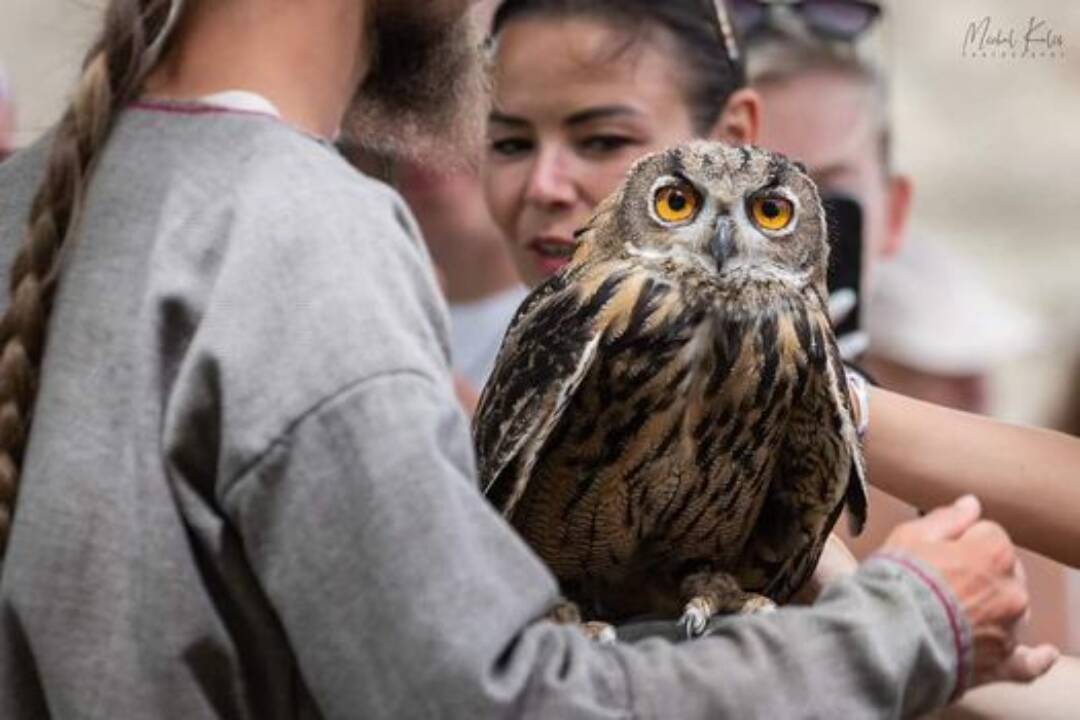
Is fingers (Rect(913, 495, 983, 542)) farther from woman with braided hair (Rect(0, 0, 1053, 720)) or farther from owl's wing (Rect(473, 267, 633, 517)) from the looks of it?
owl's wing (Rect(473, 267, 633, 517))

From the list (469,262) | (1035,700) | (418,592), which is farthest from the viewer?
(469,262)

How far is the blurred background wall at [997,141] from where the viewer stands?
1.36 meters

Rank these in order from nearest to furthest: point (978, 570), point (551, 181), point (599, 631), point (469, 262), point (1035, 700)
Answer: point (978, 570) → point (599, 631) → point (1035, 700) → point (551, 181) → point (469, 262)

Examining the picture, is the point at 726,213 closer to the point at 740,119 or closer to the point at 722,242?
Result: the point at 722,242

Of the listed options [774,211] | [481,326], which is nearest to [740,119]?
[481,326]

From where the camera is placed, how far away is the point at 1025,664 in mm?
835

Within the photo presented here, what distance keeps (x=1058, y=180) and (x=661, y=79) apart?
1.30 feet

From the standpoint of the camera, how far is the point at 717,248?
3.15 feet

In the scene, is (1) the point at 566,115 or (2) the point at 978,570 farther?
(1) the point at 566,115

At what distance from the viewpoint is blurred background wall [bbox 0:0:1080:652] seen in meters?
1.36

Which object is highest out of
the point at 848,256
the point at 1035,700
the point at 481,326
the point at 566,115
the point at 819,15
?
the point at 819,15

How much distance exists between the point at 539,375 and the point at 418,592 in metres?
0.30

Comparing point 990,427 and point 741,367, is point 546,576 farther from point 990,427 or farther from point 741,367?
point 990,427

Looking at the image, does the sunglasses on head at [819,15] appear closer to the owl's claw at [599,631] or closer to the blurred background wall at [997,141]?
the blurred background wall at [997,141]
